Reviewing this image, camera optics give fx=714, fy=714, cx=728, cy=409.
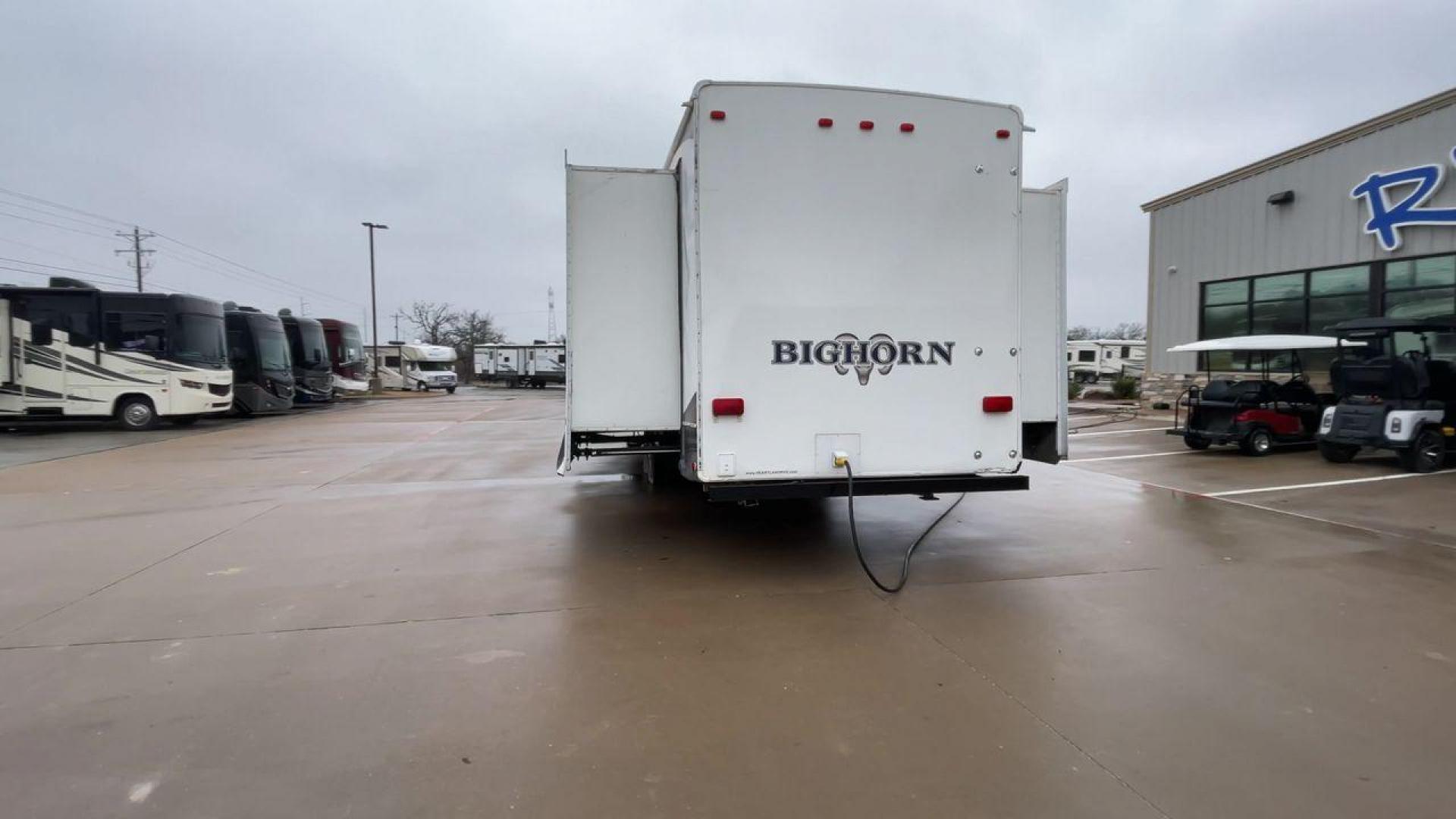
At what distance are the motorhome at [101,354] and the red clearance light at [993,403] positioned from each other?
18.0 metres

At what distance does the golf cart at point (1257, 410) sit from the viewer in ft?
36.8

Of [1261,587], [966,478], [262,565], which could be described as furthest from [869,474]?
[262,565]

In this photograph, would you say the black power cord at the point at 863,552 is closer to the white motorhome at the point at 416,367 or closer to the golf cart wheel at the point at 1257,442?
the golf cart wheel at the point at 1257,442

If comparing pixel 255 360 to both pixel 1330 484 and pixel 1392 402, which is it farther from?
pixel 1392 402

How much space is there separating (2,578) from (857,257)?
661 cm

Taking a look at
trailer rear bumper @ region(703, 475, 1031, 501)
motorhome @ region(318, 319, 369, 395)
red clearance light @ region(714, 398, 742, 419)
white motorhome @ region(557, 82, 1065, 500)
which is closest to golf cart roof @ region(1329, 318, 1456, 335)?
white motorhome @ region(557, 82, 1065, 500)

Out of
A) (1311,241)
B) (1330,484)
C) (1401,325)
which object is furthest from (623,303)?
(1311,241)

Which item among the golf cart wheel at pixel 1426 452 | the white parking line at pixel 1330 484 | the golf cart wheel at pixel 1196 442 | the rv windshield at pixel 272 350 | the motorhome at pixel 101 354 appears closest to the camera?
the white parking line at pixel 1330 484

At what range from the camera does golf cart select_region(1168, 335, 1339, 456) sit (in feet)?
36.8

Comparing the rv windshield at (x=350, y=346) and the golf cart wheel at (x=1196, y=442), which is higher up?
the rv windshield at (x=350, y=346)

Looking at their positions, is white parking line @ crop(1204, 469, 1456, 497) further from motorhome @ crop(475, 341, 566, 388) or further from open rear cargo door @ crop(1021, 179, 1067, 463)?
motorhome @ crop(475, 341, 566, 388)

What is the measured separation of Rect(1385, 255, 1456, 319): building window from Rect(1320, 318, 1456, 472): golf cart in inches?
97.8

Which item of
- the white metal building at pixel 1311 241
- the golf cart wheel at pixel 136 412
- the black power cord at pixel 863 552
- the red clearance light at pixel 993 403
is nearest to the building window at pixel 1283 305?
the white metal building at pixel 1311 241

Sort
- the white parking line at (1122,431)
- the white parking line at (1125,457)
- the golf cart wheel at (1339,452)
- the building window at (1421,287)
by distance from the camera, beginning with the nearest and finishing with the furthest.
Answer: the golf cart wheel at (1339,452) → the white parking line at (1125,457) → the building window at (1421,287) → the white parking line at (1122,431)
